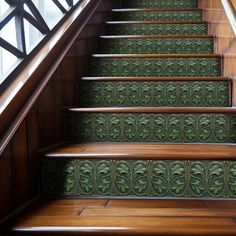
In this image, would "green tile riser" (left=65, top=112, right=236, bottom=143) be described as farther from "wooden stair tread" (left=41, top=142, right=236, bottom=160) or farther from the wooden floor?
the wooden floor

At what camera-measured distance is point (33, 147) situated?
1.47 m

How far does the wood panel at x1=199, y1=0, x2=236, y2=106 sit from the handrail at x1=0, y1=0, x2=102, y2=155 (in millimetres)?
840

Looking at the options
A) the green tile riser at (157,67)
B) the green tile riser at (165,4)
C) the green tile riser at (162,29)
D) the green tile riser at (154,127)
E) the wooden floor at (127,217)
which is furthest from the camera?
the green tile riser at (165,4)

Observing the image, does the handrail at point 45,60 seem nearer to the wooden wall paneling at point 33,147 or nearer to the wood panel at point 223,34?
the wooden wall paneling at point 33,147

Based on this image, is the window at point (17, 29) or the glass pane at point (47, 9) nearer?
the window at point (17, 29)

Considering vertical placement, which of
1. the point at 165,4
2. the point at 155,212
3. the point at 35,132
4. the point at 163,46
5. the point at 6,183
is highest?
the point at 165,4

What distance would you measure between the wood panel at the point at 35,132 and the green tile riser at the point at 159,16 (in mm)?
1073

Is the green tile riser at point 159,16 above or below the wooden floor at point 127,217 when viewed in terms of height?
above

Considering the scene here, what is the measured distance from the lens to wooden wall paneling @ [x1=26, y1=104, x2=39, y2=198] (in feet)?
4.67

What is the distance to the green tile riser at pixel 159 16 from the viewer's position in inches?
126

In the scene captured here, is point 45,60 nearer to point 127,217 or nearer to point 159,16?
point 127,217

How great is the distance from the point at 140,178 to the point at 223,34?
125 cm

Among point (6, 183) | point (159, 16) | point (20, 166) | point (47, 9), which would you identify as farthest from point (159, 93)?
point (159, 16)

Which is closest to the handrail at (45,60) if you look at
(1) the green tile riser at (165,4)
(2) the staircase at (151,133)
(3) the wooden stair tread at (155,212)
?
(2) the staircase at (151,133)
